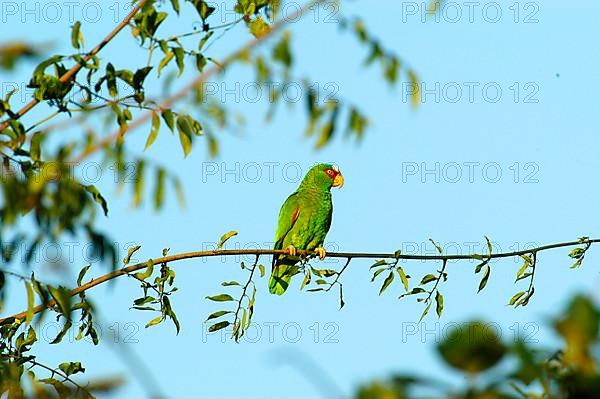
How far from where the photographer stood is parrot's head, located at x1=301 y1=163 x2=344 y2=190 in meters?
8.02

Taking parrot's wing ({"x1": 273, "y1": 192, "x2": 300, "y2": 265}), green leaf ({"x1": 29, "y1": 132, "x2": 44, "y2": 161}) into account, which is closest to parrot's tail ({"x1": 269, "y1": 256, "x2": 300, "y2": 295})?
parrot's wing ({"x1": 273, "y1": 192, "x2": 300, "y2": 265})

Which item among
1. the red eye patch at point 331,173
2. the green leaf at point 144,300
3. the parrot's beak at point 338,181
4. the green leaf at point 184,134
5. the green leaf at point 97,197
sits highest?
the red eye patch at point 331,173

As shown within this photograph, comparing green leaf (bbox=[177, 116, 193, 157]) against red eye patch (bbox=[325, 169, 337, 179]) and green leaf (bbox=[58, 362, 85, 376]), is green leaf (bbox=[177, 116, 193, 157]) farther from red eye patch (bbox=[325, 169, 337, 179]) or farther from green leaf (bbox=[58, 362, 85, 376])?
red eye patch (bbox=[325, 169, 337, 179])

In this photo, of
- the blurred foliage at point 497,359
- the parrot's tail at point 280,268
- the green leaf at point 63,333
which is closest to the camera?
the blurred foliage at point 497,359

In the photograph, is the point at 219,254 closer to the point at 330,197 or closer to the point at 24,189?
the point at 24,189

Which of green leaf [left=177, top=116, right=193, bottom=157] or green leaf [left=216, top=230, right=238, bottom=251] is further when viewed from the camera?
green leaf [left=216, top=230, right=238, bottom=251]

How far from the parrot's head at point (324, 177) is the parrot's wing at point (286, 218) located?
0.38m

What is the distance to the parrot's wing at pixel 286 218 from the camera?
7.40m

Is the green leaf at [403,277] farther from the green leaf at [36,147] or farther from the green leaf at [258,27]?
the green leaf at [36,147]

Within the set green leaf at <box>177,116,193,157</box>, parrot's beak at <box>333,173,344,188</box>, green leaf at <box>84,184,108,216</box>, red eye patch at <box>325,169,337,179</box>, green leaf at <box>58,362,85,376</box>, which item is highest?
red eye patch at <box>325,169,337,179</box>

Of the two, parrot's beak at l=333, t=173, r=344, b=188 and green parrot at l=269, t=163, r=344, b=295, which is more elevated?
parrot's beak at l=333, t=173, r=344, b=188

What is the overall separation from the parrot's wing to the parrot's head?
38cm

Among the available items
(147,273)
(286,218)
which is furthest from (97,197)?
(286,218)

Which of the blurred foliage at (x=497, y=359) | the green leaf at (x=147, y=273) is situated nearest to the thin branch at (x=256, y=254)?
the green leaf at (x=147, y=273)
